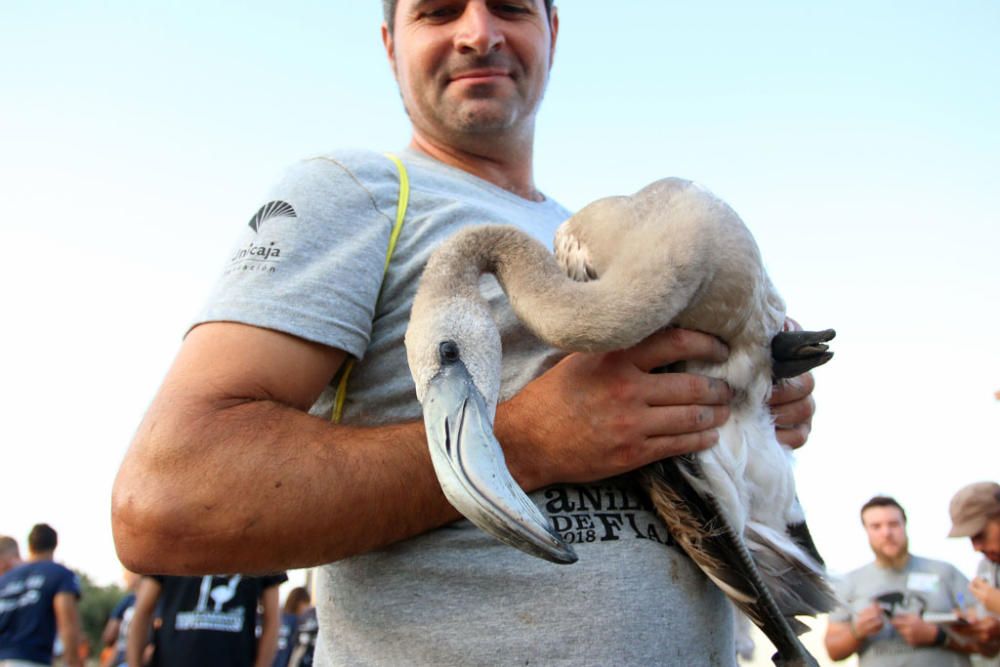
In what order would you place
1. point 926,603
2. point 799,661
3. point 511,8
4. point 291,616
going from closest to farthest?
point 799,661, point 511,8, point 926,603, point 291,616

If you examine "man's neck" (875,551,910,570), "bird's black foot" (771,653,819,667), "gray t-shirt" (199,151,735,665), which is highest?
"gray t-shirt" (199,151,735,665)

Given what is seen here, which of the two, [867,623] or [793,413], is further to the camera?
[867,623]

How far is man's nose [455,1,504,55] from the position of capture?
2.95m

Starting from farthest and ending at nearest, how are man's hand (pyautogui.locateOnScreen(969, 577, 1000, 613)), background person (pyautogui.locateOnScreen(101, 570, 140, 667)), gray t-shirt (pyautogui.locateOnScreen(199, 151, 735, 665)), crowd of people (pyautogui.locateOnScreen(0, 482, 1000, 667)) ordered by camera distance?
background person (pyautogui.locateOnScreen(101, 570, 140, 667)) < crowd of people (pyautogui.locateOnScreen(0, 482, 1000, 667)) < man's hand (pyautogui.locateOnScreen(969, 577, 1000, 613)) < gray t-shirt (pyautogui.locateOnScreen(199, 151, 735, 665))

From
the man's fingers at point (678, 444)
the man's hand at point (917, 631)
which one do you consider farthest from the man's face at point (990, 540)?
the man's fingers at point (678, 444)

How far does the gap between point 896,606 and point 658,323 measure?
4640 millimetres

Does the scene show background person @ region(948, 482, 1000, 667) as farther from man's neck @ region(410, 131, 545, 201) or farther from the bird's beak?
the bird's beak

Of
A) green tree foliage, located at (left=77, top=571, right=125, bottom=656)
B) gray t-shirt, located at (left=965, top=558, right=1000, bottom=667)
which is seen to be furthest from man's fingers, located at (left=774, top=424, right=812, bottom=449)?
green tree foliage, located at (left=77, top=571, right=125, bottom=656)

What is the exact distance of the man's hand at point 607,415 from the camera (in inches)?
89.8

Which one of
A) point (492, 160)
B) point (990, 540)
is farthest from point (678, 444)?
point (990, 540)

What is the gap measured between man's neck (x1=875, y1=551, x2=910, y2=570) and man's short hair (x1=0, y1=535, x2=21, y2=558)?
7.42m

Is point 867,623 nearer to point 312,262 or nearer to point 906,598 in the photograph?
point 906,598

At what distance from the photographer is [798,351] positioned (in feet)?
8.95

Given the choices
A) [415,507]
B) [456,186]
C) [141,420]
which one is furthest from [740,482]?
[141,420]
